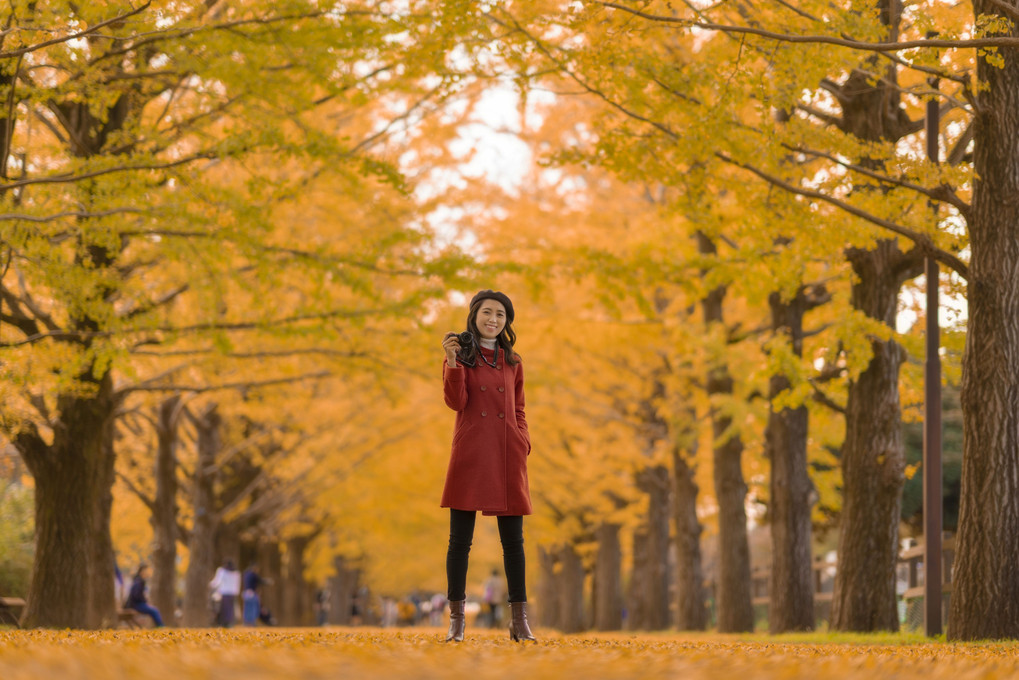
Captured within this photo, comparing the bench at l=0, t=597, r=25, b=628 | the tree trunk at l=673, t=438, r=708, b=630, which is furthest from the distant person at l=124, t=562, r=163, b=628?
the tree trunk at l=673, t=438, r=708, b=630

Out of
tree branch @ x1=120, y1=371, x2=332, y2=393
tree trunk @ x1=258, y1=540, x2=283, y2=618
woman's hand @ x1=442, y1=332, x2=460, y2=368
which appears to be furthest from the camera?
tree trunk @ x1=258, y1=540, x2=283, y2=618

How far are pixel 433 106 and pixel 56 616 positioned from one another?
765cm

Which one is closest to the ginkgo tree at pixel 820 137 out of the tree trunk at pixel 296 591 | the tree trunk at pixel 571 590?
the tree trunk at pixel 571 590

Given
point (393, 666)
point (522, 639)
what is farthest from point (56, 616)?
point (393, 666)

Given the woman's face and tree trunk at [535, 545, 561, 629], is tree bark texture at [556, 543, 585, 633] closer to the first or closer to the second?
tree trunk at [535, 545, 561, 629]

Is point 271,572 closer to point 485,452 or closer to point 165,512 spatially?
point 165,512

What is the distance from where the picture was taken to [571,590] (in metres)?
31.3

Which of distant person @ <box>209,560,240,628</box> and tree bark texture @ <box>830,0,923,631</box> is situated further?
distant person @ <box>209,560,240,628</box>

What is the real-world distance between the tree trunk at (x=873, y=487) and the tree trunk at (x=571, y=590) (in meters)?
18.7

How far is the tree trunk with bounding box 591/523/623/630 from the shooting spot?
25359 millimetres

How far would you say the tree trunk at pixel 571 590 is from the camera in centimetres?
3033

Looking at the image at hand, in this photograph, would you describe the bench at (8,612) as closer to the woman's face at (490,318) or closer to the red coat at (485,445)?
the red coat at (485,445)

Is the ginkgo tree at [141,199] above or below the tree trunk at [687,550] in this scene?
above

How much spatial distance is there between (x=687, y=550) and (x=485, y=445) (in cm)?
1292
